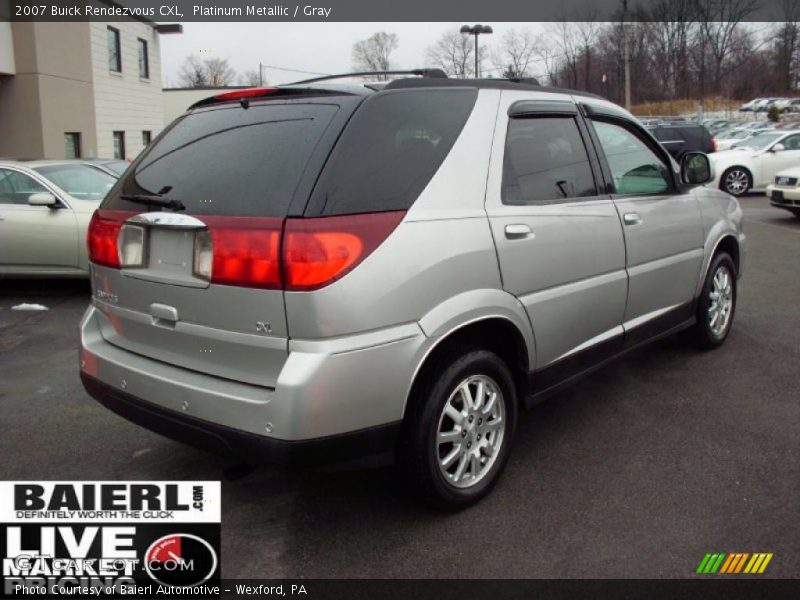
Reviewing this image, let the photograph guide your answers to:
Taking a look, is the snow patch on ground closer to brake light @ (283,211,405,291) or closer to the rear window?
the rear window

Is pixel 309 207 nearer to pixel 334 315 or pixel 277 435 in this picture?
pixel 334 315

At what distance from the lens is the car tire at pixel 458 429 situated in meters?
2.91

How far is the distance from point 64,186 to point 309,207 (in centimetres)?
663

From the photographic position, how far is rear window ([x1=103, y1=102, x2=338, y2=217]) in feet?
8.84

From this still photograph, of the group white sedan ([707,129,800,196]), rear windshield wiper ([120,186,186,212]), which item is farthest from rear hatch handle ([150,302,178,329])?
white sedan ([707,129,800,196])

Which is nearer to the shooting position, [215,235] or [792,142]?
[215,235]

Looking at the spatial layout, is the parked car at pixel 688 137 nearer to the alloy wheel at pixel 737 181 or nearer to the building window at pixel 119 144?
the alloy wheel at pixel 737 181

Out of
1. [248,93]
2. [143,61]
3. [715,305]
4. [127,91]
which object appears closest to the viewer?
[248,93]

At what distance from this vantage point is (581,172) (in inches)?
153

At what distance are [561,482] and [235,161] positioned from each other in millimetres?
2122

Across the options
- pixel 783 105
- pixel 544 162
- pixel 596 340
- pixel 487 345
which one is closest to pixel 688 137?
pixel 596 340

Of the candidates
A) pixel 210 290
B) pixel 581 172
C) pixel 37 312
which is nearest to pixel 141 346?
pixel 210 290

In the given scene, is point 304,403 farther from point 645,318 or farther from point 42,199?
point 42,199

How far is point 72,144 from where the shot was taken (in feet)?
68.4
